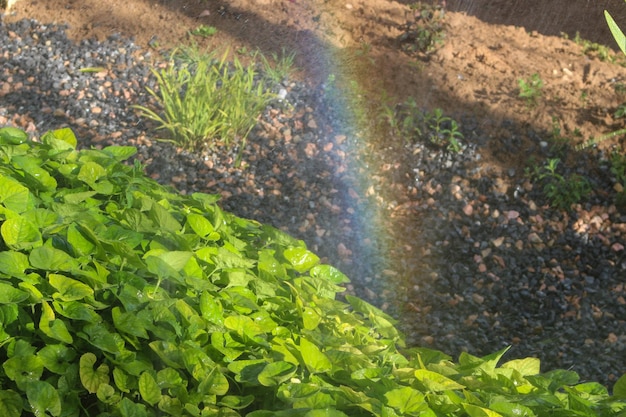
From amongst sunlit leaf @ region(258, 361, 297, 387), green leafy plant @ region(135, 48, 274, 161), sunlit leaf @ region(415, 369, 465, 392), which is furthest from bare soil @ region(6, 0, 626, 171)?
sunlit leaf @ region(258, 361, 297, 387)

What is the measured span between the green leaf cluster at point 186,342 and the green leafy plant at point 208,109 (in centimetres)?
234

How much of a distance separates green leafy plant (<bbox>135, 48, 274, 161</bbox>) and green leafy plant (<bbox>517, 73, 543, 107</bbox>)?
155cm

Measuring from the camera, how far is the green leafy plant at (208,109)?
13.8 ft

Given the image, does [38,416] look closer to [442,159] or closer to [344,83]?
[442,159]

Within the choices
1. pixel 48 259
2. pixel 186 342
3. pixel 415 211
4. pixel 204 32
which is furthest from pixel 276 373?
pixel 204 32

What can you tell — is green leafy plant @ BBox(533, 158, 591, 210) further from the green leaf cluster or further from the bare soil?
the green leaf cluster

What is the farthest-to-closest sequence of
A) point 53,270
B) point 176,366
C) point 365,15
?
point 365,15, point 53,270, point 176,366

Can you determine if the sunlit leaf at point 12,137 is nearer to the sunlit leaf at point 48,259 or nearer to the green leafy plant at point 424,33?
the sunlit leaf at point 48,259

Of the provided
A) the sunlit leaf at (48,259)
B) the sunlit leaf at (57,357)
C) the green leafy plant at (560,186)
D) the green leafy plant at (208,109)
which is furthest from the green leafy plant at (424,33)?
the sunlit leaf at (57,357)

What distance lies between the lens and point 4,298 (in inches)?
59.9

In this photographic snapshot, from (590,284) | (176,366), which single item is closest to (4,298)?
(176,366)

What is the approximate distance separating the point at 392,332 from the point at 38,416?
861 mm

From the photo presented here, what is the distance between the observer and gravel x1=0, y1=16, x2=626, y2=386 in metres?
3.45

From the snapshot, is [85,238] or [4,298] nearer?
[4,298]
